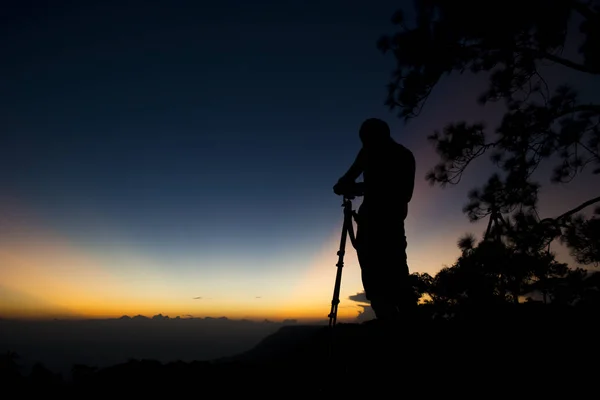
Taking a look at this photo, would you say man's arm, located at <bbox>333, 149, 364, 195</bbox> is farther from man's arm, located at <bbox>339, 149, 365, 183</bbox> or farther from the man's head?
the man's head

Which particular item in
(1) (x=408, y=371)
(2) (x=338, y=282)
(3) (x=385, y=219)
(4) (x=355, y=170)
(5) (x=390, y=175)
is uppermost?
(4) (x=355, y=170)

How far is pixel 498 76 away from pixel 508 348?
5304mm

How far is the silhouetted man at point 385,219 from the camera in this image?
138 inches

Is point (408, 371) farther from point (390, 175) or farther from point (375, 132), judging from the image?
point (375, 132)

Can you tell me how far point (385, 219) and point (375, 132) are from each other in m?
0.95

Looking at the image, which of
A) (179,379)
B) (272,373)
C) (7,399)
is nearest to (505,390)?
(272,373)

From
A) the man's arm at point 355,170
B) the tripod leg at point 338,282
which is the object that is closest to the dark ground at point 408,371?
the tripod leg at point 338,282

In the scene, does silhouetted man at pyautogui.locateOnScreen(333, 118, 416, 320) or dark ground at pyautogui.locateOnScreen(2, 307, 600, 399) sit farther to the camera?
silhouetted man at pyautogui.locateOnScreen(333, 118, 416, 320)

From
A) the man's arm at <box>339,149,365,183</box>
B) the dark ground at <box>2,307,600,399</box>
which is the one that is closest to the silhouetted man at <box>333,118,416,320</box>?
the man's arm at <box>339,149,365,183</box>

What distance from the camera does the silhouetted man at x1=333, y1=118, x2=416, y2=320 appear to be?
138 inches

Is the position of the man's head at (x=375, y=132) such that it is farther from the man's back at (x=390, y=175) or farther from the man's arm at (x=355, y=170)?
the man's arm at (x=355, y=170)

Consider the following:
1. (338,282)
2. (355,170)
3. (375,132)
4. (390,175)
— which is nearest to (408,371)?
(338,282)

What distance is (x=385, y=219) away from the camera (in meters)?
3.54

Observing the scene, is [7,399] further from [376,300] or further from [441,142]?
[441,142]
